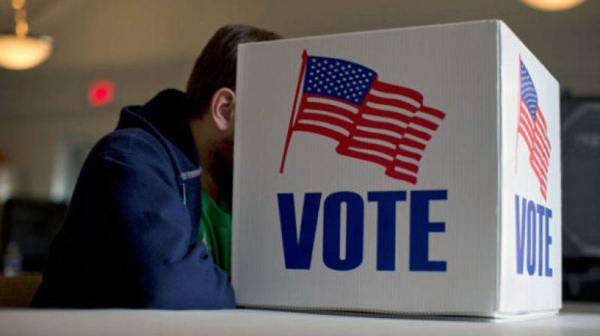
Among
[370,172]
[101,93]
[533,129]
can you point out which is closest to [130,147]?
[370,172]

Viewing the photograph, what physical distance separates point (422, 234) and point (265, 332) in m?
0.34

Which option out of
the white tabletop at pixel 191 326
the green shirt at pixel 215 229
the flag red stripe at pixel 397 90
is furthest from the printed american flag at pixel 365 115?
the green shirt at pixel 215 229

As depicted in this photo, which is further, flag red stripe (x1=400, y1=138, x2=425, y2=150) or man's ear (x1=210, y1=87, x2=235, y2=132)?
man's ear (x1=210, y1=87, x2=235, y2=132)

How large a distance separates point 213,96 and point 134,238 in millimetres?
360

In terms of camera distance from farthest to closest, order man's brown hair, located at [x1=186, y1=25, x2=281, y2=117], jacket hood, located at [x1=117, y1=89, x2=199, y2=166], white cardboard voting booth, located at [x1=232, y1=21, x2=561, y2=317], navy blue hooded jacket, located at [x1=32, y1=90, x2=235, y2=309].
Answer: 1. man's brown hair, located at [x1=186, y1=25, x2=281, y2=117]
2. jacket hood, located at [x1=117, y1=89, x2=199, y2=166]
3. navy blue hooded jacket, located at [x1=32, y1=90, x2=235, y2=309]
4. white cardboard voting booth, located at [x1=232, y1=21, x2=561, y2=317]

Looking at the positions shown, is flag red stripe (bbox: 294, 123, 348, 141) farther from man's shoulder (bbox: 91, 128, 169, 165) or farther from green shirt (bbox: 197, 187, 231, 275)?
green shirt (bbox: 197, 187, 231, 275)

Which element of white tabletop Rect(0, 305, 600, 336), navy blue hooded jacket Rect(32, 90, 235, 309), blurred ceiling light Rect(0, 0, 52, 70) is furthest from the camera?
blurred ceiling light Rect(0, 0, 52, 70)

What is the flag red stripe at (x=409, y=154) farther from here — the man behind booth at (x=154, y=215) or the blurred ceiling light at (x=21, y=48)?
the blurred ceiling light at (x=21, y=48)

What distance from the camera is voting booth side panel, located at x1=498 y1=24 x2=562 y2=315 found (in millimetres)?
950

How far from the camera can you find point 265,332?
0.65m

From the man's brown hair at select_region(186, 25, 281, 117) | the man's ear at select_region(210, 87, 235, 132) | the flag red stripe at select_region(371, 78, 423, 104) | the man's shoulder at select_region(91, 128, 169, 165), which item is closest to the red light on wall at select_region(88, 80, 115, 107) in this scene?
the man's brown hair at select_region(186, 25, 281, 117)

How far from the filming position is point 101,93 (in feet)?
26.3

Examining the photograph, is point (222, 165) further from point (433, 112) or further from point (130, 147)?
point (433, 112)

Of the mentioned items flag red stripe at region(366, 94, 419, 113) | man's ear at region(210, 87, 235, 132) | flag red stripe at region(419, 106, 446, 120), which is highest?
man's ear at region(210, 87, 235, 132)
